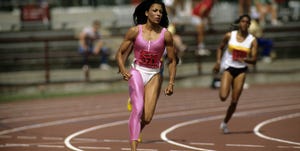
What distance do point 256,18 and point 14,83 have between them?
848 centimetres

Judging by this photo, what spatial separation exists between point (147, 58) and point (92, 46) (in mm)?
14864

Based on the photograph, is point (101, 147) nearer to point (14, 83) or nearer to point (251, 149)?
point (251, 149)

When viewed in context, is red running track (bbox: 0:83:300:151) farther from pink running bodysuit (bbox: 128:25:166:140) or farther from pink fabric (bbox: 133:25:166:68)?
pink fabric (bbox: 133:25:166:68)

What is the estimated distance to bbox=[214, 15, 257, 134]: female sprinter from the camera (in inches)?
588

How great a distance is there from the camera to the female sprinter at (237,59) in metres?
14.9

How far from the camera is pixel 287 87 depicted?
24.9m

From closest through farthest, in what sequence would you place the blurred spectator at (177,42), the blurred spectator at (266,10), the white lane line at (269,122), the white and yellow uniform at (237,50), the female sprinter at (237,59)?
the white lane line at (269,122) < the female sprinter at (237,59) < the white and yellow uniform at (237,50) < the blurred spectator at (177,42) < the blurred spectator at (266,10)

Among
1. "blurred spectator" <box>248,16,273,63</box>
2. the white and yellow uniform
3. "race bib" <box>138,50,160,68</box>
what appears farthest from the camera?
"blurred spectator" <box>248,16,273,63</box>

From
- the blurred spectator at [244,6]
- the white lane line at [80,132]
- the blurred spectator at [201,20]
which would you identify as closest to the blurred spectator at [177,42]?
the blurred spectator at [201,20]

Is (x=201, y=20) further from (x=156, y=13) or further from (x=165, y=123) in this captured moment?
(x=156, y=13)

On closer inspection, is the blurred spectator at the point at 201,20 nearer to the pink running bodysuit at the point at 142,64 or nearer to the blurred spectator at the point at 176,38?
the blurred spectator at the point at 176,38

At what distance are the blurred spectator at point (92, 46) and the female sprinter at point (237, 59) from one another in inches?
412

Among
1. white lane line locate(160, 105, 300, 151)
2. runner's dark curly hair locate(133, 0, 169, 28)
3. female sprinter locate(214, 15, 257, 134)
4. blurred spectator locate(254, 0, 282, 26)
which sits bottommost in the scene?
white lane line locate(160, 105, 300, 151)

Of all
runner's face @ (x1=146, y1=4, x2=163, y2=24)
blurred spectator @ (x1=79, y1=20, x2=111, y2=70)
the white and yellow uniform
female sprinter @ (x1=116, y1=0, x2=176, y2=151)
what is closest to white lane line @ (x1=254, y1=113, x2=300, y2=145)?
the white and yellow uniform
